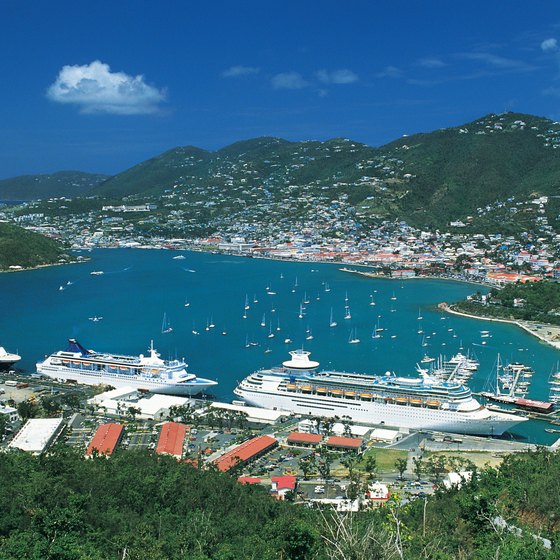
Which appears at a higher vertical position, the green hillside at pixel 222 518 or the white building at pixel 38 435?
the green hillside at pixel 222 518

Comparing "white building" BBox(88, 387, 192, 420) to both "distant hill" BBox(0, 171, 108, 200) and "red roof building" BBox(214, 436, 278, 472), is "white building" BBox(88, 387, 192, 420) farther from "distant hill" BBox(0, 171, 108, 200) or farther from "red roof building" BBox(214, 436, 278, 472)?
"distant hill" BBox(0, 171, 108, 200)

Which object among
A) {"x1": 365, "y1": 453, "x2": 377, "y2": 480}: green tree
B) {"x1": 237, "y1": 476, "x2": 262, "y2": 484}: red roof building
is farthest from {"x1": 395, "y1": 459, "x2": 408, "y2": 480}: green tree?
{"x1": 237, "y1": 476, "x2": 262, "y2": 484}: red roof building

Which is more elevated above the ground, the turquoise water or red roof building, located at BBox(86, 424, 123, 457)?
red roof building, located at BBox(86, 424, 123, 457)

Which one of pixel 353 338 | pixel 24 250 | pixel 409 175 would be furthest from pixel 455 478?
pixel 409 175

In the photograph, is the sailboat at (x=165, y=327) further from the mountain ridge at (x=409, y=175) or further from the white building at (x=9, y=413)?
the mountain ridge at (x=409, y=175)

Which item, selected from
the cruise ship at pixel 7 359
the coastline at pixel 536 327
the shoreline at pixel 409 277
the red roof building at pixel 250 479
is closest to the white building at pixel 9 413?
the cruise ship at pixel 7 359

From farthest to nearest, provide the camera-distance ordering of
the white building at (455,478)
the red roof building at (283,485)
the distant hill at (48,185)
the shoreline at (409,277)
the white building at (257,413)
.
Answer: the distant hill at (48,185) < the shoreline at (409,277) < the white building at (257,413) < the red roof building at (283,485) < the white building at (455,478)

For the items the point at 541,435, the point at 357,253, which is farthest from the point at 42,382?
the point at 357,253
